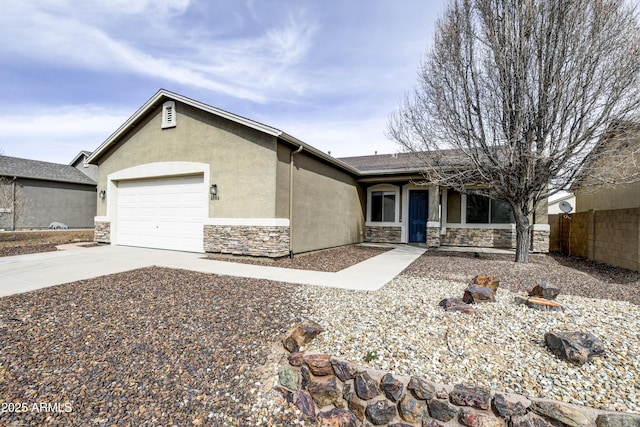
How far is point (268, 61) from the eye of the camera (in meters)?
10.3

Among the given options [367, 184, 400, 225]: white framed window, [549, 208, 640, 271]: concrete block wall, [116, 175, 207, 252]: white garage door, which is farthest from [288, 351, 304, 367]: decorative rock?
[367, 184, 400, 225]: white framed window

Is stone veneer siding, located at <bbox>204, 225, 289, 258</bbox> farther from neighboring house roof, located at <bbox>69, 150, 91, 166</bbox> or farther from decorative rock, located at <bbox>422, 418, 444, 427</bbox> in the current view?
neighboring house roof, located at <bbox>69, 150, 91, 166</bbox>

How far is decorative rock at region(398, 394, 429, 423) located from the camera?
2.64 metres

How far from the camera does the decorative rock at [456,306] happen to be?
3.97m

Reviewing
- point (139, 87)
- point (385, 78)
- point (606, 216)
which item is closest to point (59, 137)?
point (139, 87)

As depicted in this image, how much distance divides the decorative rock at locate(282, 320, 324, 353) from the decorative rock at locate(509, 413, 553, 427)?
189cm

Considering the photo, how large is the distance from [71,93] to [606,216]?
1901cm

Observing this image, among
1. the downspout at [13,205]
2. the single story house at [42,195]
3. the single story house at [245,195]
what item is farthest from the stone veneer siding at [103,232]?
the downspout at [13,205]

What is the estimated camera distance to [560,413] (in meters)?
2.37

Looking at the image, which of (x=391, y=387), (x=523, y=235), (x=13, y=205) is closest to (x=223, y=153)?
(x=391, y=387)

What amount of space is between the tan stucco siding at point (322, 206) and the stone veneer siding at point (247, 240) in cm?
69

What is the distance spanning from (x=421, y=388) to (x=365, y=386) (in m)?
0.49

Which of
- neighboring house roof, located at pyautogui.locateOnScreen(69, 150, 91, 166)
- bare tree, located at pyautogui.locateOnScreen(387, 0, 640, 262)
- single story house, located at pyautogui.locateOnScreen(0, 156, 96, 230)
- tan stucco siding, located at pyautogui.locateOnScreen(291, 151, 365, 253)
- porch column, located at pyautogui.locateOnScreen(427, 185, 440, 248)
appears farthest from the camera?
neighboring house roof, located at pyautogui.locateOnScreen(69, 150, 91, 166)

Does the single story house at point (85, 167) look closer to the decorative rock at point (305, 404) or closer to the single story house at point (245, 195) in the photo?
the single story house at point (245, 195)
